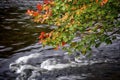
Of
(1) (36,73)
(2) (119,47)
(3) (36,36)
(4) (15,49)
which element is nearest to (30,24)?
(3) (36,36)

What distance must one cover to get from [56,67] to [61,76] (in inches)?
39.4

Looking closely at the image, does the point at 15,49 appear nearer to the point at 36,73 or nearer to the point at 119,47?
the point at 36,73

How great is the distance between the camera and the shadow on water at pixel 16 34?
48.2 ft

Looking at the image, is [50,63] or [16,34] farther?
[16,34]

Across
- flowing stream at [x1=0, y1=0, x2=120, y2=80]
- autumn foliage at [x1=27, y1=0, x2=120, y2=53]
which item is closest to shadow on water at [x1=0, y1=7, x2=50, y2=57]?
flowing stream at [x1=0, y1=0, x2=120, y2=80]

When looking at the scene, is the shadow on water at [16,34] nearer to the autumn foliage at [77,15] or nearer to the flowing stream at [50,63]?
the flowing stream at [50,63]

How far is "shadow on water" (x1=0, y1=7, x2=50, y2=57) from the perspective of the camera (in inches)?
579

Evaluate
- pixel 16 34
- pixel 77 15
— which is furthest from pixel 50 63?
pixel 16 34

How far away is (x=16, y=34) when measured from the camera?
58.1ft

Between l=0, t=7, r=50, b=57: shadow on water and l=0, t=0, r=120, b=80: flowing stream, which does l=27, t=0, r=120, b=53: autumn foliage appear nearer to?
l=0, t=0, r=120, b=80: flowing stream

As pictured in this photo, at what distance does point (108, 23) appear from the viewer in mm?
8820

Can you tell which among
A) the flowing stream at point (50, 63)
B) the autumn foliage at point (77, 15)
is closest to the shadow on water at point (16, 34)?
the flowing stream at point (50, 63)

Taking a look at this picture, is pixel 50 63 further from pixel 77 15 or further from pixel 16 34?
pixel 16 34

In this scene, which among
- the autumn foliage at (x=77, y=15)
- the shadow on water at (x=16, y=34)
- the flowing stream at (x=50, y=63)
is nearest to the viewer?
the autumn foliage at (x=77, y=15)
